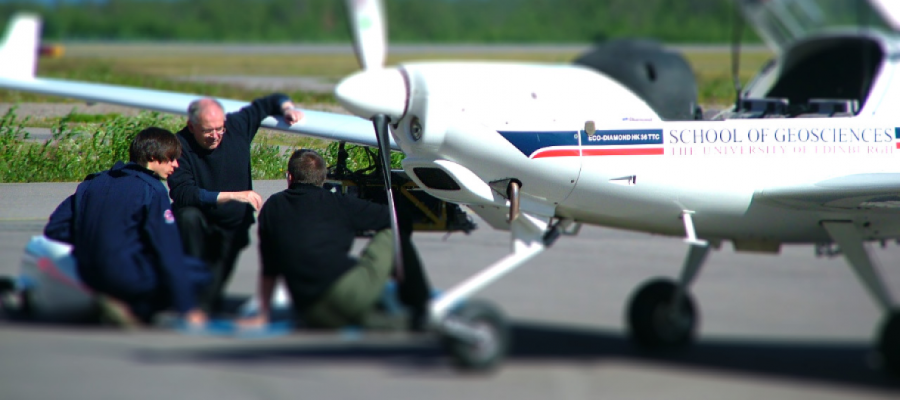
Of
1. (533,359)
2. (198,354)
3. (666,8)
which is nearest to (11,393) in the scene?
(198,354)

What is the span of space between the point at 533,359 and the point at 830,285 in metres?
2.63

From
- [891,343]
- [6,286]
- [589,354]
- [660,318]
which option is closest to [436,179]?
[589,354]

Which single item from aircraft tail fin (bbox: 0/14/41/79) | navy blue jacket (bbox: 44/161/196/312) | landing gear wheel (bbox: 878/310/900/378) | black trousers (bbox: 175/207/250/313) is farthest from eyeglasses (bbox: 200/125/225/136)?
aircraft tail fin (bbox: 0/14/41/79)

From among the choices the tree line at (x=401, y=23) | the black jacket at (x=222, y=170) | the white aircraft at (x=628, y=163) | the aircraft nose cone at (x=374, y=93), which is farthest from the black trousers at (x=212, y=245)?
the tree line at (x=401, y=23)

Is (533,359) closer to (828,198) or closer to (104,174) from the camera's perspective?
(828,198)

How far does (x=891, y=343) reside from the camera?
4.85 meters

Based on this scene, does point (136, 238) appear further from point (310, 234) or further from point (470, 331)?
point (470, 331)

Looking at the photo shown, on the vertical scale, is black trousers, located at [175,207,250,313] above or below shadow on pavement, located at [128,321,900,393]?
above

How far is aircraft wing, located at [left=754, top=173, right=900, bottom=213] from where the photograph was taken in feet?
17.4

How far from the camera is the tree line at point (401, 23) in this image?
6588cm

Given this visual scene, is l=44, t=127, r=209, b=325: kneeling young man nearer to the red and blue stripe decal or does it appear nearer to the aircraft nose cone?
the aircraft nose cone

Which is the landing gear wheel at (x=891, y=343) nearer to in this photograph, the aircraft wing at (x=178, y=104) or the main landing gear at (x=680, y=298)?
the main landing gear at (x=680, y=298)

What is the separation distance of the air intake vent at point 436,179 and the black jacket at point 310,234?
289mm

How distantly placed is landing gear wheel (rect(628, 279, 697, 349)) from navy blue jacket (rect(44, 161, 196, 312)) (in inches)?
91.0
